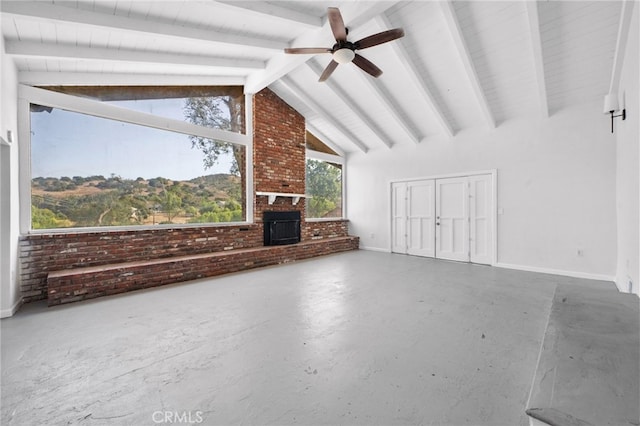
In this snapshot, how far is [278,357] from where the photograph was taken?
2.27m

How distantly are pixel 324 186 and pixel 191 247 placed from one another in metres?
4.28

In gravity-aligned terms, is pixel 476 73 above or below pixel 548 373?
above

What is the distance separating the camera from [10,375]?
2.04 m

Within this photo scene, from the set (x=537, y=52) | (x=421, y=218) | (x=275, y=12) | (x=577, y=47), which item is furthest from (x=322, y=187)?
(x=577, y=47)

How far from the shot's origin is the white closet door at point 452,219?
6453 millimetres

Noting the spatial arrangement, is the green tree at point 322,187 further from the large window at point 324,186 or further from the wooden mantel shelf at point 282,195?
the wooden mantel shelf at point 282,195

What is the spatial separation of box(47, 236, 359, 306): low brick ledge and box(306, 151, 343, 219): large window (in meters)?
1.77

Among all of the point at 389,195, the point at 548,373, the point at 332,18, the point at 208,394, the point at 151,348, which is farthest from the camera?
the point at 389,195

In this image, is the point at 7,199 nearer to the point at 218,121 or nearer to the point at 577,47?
the point at 218,121

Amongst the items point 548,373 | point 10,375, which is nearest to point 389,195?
point 548,373

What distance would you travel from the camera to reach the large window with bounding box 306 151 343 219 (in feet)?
26.3

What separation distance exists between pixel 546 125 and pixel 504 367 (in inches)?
202

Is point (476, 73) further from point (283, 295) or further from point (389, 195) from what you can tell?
point (283, 295)

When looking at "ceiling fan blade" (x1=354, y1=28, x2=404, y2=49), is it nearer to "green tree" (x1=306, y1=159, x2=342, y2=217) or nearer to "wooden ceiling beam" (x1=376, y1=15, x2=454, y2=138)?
"wooden ceiling beam" (x1=376, y1=15, x2=454, y2=138)
